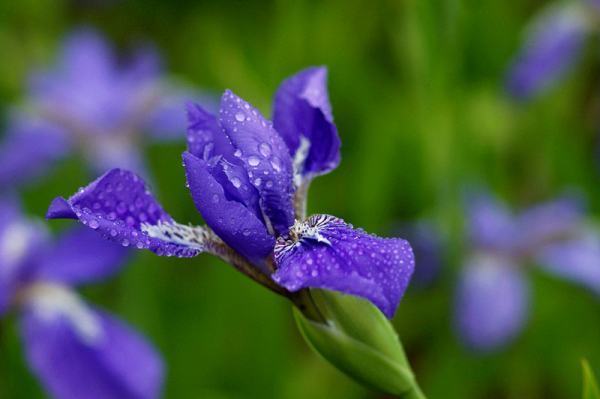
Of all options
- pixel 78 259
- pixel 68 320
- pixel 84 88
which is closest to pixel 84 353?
pixel 68 320

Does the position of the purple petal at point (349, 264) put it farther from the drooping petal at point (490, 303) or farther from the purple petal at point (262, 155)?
the drooping petal at point (490, 303)

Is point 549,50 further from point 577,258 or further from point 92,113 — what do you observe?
point 92,113

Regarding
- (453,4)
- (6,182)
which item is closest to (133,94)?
(6,182)

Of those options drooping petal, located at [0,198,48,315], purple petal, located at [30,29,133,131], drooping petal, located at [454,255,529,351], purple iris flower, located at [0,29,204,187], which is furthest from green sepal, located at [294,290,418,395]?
purple petal, located at [30,29,133,131]

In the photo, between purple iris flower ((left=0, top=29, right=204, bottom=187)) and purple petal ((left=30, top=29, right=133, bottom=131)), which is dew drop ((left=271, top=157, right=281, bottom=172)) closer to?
purple iris flower ((left=0, top=29, right=204, bottom=187))

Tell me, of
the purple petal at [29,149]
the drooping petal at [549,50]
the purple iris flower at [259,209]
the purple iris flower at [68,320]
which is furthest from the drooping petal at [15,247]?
the drooping petal at [549,50]
